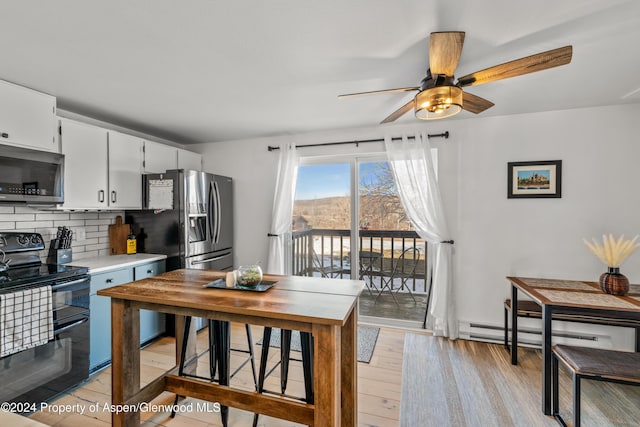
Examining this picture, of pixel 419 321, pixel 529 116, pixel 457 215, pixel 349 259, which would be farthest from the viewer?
pixel 349 259

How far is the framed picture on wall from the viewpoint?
113 inches

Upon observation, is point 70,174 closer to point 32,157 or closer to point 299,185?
point 32,157

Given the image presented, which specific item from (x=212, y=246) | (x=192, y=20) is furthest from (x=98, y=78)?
(x=212, y=246)

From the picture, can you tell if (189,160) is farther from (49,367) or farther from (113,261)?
(49,367)

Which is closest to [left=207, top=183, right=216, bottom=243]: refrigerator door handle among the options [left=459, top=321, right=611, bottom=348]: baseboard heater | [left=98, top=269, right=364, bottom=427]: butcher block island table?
[left=98, top=269, right=364, bottom=427]: butcher block island table

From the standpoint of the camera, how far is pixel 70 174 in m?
2.54

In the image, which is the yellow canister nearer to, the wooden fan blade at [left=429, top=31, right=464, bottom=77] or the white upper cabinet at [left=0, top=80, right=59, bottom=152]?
the white upper cabinet at [left=0, top=80, right=59, bottom=152]

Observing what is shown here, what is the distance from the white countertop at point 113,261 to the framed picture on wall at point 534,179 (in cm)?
380

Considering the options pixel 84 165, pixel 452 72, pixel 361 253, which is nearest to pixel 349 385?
pixel 452 72

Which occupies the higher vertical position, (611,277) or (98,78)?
(98,78)

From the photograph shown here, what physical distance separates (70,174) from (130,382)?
6.31 ft

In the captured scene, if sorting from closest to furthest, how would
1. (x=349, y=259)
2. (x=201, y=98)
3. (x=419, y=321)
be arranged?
(x=201, y=98), (x=419, y=321), (x=349, y=259)

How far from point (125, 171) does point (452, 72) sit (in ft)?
10.4

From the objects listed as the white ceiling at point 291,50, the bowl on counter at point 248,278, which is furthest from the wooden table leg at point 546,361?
the bowl on counter at point 248,278
